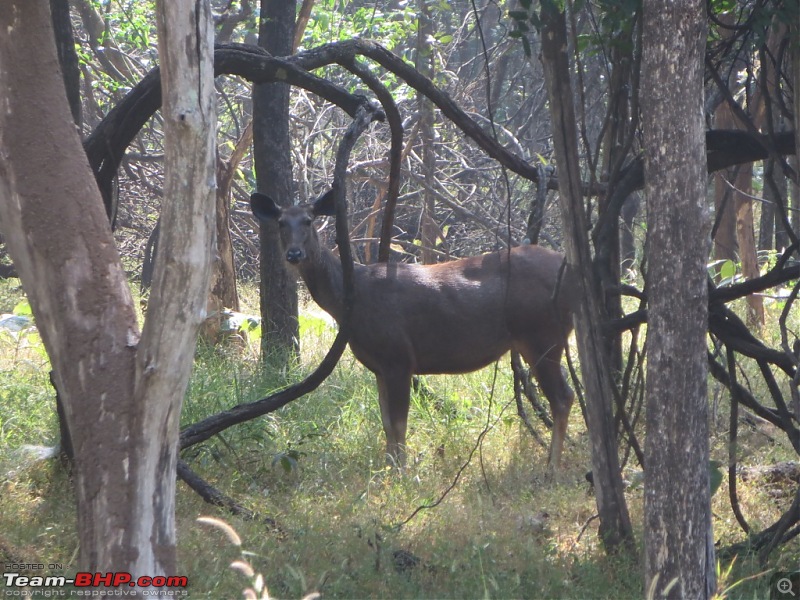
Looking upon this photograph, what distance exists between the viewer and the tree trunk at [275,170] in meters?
9.33

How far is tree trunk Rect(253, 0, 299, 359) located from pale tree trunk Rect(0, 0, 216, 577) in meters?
5.69

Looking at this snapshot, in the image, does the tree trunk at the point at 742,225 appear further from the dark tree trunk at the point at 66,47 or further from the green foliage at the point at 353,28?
the dark tree trunk at the point at 66,47

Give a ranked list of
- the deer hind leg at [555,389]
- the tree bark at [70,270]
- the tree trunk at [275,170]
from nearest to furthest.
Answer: the tree bark at [70,270]
the deer hind leg at [555,389]
the tree trunk at [275,170]

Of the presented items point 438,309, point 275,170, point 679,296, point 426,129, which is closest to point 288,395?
point 679,296

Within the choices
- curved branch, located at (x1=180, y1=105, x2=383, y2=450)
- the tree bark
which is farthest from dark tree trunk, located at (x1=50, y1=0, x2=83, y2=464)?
the tree bark

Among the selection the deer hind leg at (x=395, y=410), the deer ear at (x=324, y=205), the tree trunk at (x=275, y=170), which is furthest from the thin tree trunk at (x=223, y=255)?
the deer hind leg at (x=395, y=410)

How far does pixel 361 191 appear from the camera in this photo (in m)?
16.6

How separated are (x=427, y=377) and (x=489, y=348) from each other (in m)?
1.55

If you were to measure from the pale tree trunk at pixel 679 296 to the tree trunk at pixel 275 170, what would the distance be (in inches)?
237

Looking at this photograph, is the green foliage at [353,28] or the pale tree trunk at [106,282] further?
the green foliage at [353,28]

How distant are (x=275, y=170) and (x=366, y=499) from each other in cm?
418

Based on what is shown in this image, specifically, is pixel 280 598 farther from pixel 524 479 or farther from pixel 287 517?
pixel 524 479

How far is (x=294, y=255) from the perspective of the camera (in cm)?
785

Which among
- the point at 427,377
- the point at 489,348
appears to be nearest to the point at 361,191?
the point at 427,377
